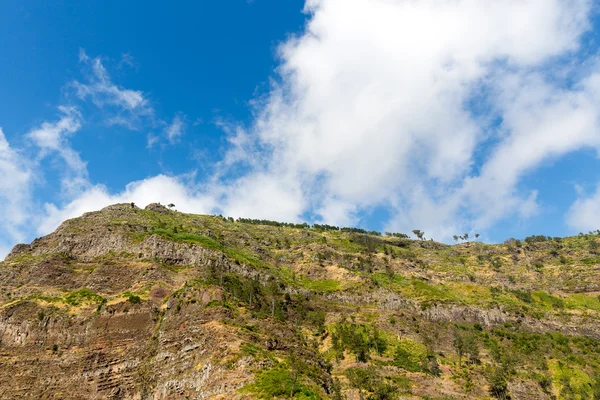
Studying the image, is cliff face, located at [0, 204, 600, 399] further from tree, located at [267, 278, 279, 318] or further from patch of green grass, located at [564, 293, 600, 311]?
tree, located at [267, 278, 279, 318]

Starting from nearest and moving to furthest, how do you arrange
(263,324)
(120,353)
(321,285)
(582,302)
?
1. (120,353)
2. (263,324)
3. (582,302)
4. (321,285)

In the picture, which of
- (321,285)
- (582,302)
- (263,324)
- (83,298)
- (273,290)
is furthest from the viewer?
(321,285)

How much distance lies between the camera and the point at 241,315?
7044 centimetres

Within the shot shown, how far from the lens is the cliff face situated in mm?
64062

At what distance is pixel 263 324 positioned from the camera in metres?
70.4

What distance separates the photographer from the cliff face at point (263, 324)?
64.1 m

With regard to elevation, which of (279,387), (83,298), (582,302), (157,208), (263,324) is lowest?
(279,387)

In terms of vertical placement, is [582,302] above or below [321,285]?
below

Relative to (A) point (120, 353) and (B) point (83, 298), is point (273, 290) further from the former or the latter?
(B) point (83, 298)

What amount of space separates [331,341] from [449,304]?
137 feet

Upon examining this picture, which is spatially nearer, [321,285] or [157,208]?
[321,285]

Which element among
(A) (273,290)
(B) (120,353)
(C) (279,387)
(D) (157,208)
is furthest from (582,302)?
(D) (157,208)

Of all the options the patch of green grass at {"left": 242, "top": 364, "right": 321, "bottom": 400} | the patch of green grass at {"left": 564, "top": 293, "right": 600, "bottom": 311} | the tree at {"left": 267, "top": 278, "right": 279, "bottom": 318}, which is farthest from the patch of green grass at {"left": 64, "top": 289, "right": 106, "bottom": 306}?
the patch of green grass at {"left": 564, "top": 293, "right": 600, "bottom": 311}

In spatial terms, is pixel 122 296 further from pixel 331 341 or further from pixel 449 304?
pixel 449 304
